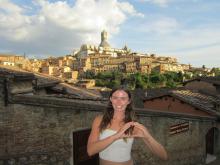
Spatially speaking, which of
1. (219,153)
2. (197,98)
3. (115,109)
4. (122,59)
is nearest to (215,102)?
(197,98)

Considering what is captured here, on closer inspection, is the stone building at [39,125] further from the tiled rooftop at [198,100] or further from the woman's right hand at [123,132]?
the tiled rooftop at [198,100]

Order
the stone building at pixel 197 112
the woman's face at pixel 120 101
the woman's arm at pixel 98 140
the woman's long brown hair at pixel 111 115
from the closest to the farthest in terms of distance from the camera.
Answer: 1. the woman's arm at pixel 98 140
2. the woman's long brown hair at pixel 111 115
3. the woman's face at pixel 120 101
4. the stone building at pixel 197 112

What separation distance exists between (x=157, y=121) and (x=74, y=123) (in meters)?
4.89

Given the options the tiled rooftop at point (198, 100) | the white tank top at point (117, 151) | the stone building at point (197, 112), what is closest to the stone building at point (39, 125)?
the stone building at point (197, 112)

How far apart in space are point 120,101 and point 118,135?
49 cm

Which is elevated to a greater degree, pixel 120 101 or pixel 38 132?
pixel 120 101

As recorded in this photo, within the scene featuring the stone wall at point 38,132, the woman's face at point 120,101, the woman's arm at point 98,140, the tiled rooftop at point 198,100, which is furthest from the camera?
the tiled rooftop at point 198,100

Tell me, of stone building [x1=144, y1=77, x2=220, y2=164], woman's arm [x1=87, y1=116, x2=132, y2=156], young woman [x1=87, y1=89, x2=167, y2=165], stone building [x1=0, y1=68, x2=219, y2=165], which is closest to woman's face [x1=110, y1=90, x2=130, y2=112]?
young woman [x1=87, y1=89, x2=167, y2=165]

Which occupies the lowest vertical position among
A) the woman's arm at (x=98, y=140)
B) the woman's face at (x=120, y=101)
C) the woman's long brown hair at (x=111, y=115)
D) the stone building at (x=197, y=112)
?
the stone building at (x=197, y=112)

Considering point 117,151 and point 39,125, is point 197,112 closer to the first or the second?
point 39,125

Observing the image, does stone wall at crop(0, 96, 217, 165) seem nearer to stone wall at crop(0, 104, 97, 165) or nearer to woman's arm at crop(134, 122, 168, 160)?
stone wall at crop(0, 104, 97, 165)

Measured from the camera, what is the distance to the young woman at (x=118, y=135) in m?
3.85

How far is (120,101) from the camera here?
4.12 metres

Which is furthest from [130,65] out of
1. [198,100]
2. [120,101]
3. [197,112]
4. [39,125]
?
[120,101]
